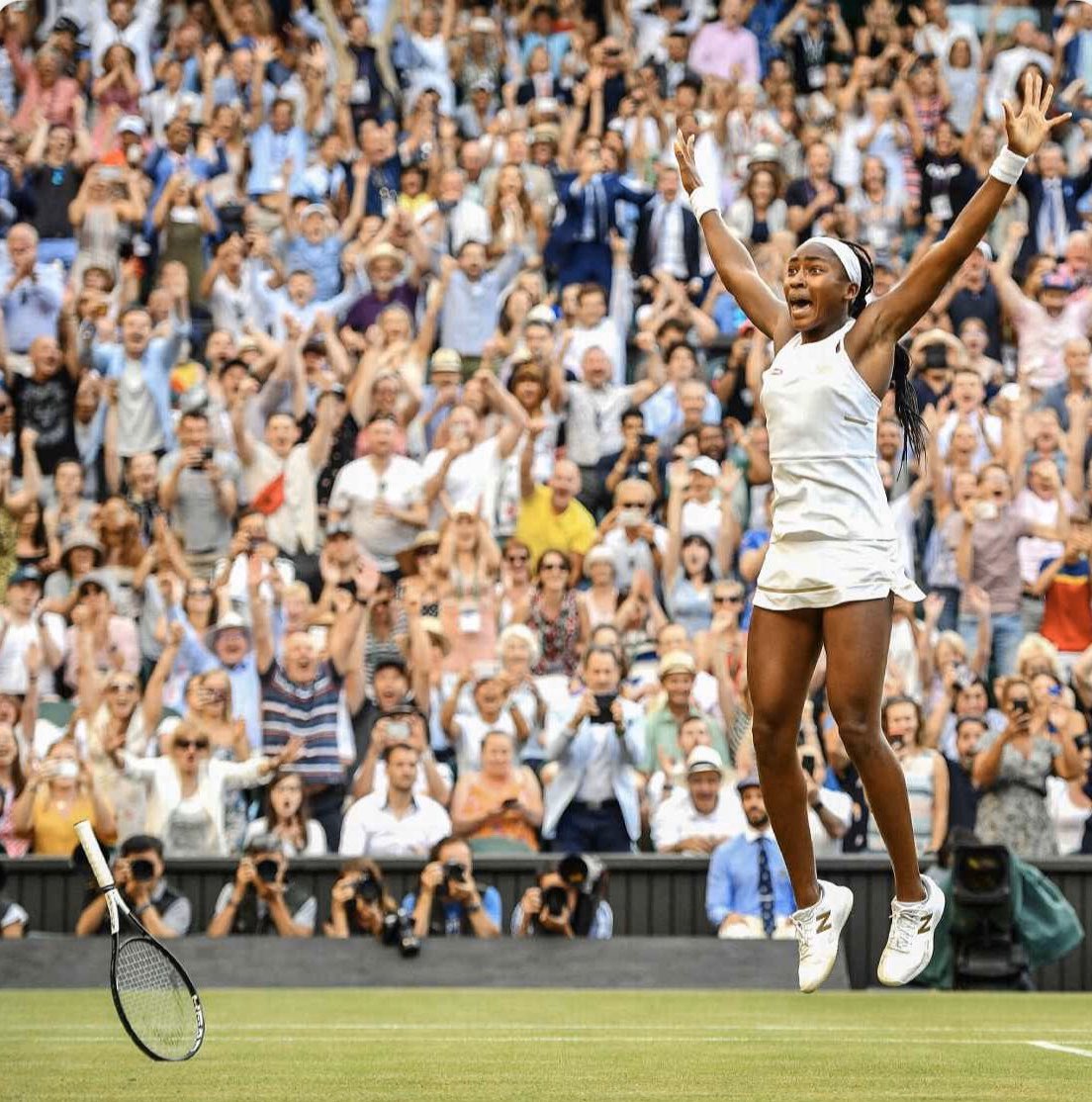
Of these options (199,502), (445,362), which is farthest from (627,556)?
(199,502)

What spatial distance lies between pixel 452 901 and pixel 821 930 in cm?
540

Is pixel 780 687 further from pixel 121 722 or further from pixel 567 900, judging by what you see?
pixel 121 722

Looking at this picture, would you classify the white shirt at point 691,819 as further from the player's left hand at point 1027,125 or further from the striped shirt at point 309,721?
the player's left hand at point 1027,125

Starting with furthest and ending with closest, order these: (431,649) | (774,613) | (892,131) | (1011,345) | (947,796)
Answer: (892,131)
(1011,345)
(431,649)
(947,796)
(774,613)

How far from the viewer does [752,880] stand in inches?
490

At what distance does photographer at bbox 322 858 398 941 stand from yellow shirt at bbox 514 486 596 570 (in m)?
3.77

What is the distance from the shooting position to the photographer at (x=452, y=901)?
12297 millimetres

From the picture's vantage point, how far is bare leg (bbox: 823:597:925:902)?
6809 mm

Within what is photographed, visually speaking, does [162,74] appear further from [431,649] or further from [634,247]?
[431,649]

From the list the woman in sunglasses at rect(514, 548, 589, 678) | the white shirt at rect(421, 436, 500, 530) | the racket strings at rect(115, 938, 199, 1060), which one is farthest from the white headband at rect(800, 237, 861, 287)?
the white shirt at rect(421, 436, 500, 530)

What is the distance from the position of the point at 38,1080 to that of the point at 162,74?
13.9m

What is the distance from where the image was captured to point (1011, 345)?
18.2 m

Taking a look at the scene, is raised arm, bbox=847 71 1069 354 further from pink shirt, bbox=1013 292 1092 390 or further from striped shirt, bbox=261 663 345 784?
pink shirt, bbox=1013 292 1092 390

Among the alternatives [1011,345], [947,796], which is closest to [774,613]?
[947,796]
